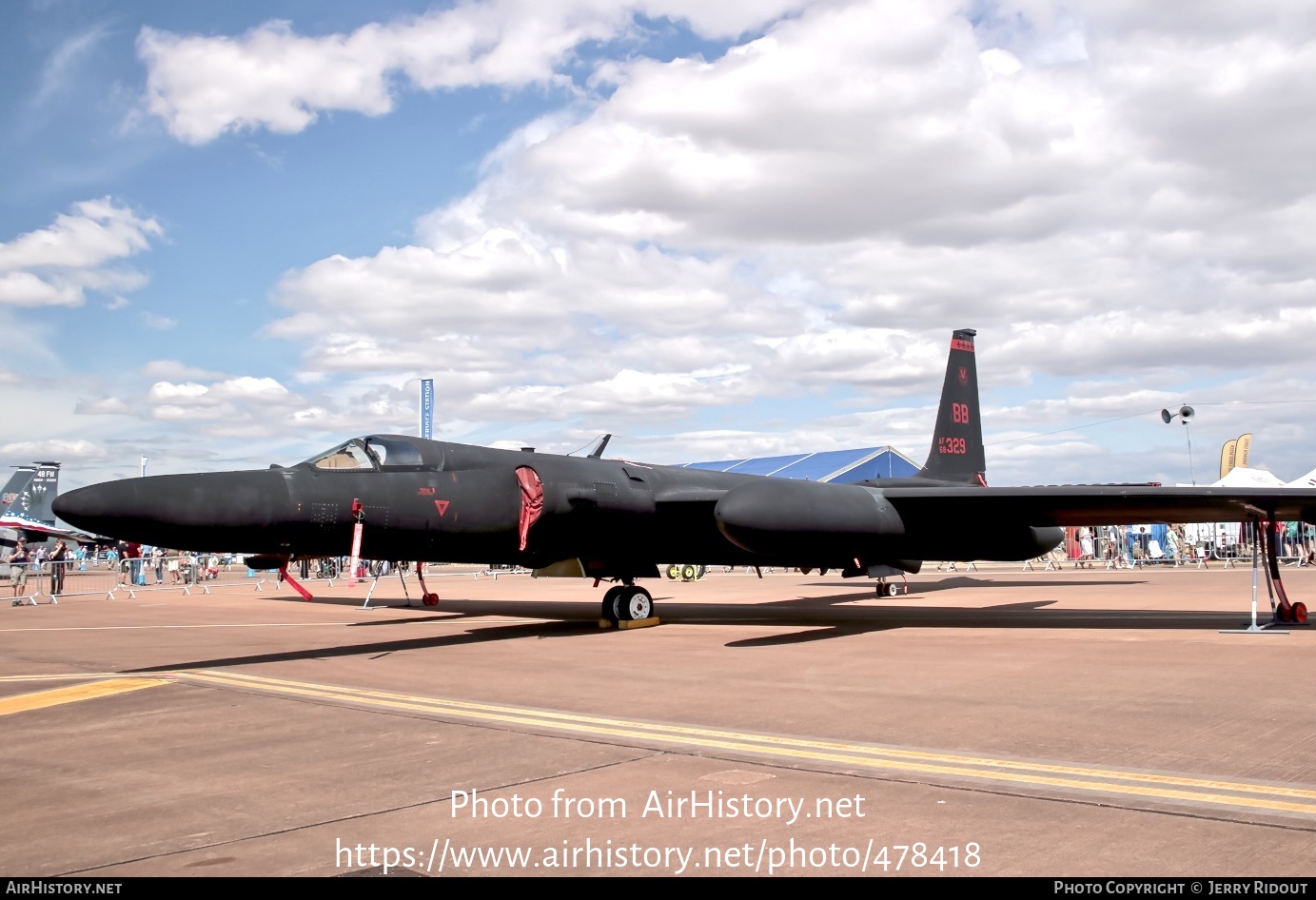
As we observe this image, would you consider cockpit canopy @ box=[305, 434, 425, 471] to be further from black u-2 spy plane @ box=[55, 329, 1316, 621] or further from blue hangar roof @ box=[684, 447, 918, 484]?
blue hangar roof @ box=[684, 447, 918, 484]

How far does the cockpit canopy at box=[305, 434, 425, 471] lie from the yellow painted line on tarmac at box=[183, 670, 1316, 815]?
11.6 ft

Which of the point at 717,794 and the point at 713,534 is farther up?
the point at 713,534

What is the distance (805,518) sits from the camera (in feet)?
39.8

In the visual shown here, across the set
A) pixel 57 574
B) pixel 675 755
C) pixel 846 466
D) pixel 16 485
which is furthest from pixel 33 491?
pixel 675 755

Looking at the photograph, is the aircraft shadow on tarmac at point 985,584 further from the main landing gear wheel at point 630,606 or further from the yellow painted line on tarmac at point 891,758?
the yellow painted line on tarmac at point 891,758

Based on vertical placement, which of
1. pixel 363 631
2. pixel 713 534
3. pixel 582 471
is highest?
pixel 582 471

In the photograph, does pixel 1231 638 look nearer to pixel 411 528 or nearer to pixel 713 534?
pixel 713 534

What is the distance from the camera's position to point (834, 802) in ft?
14.9

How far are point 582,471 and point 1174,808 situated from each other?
10141mm

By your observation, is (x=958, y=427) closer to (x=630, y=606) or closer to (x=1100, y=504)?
(x=1100, y=504)

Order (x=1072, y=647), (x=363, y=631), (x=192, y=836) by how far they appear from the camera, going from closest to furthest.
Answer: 1. (x=192, y=836)
2. (x=1072, y=647)
3. (x=363, y=631)

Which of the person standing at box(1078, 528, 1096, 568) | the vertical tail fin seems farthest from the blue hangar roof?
the vertical tail fin
